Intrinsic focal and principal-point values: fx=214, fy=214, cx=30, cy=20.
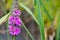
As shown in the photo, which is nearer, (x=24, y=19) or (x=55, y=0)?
(x=55, y=0)

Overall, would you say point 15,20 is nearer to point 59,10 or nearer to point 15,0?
point 15,0

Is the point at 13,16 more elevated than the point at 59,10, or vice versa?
the point at 13,16

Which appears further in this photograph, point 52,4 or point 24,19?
point 24,19

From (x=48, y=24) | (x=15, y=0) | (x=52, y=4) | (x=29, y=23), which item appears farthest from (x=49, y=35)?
(x=15, y=0)

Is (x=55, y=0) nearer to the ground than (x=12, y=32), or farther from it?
nearer to the ground

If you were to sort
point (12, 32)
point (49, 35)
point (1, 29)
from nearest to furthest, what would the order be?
point (12, 32)
point (49, 35)
point (1, 29)

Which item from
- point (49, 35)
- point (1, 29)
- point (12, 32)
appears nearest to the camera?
point (12, 32)

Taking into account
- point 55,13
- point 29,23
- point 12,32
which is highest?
point 12,32

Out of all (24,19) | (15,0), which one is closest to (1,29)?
(24,19)

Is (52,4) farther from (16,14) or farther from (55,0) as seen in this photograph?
(16,14)
